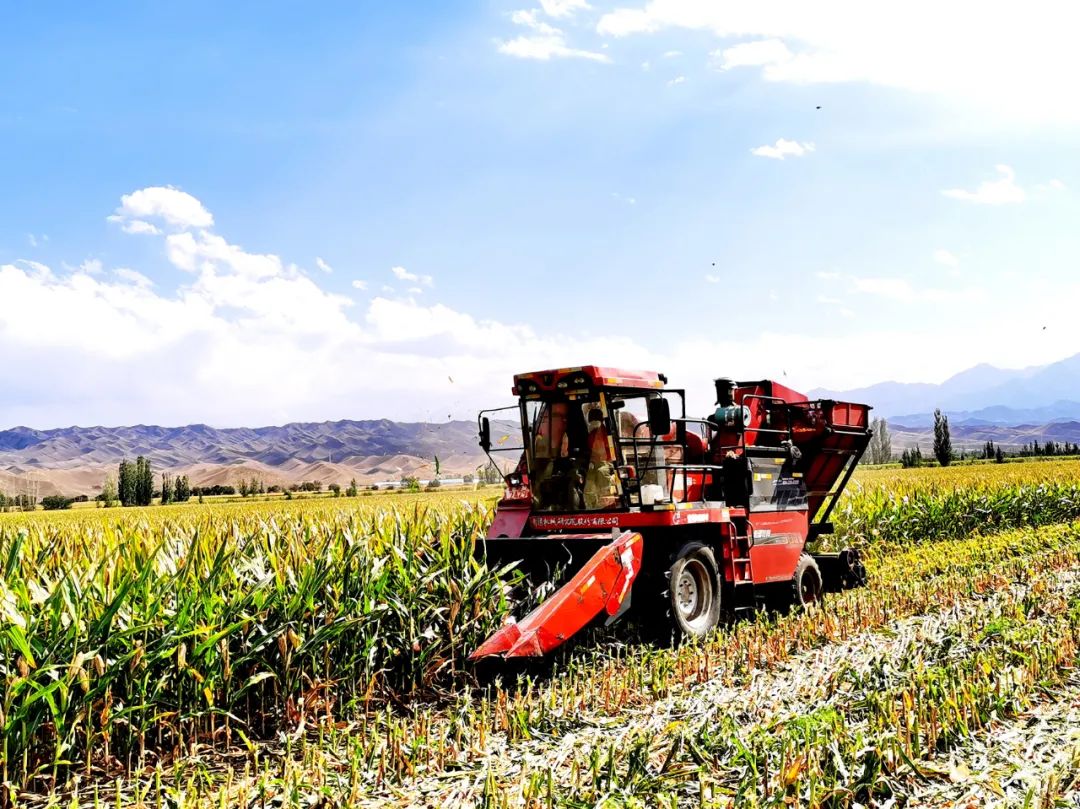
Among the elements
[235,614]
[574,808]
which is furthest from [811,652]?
[235,614]

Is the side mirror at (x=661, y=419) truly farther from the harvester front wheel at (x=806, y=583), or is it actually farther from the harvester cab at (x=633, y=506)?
the harvester front wheel at (x=806, y=583)

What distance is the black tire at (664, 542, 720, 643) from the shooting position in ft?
24.5

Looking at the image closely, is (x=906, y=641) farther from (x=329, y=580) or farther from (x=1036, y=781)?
(x=329, y=580)

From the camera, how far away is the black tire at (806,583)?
975cm

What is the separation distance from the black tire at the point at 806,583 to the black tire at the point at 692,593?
1.90 m

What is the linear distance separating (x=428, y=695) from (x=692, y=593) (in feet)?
9.14

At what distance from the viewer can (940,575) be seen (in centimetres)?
1081

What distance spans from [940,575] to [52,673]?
9.82 metres

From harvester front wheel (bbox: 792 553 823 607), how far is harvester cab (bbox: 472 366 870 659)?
4 centimetres

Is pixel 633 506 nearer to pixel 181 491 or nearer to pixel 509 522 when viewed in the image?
pixel 509 522

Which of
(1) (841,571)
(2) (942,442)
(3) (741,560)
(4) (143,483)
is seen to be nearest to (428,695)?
(3) (741,560)

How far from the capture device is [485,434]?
322 inches

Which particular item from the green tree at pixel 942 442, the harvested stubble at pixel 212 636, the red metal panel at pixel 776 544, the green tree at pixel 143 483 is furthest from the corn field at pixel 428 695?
the green tree at pixel 942 442

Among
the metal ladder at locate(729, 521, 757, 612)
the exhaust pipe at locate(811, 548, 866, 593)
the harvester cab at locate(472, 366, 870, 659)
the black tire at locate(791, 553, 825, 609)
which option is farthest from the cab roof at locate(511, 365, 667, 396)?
the exhaust pipe at locate(811, 548, 866, 593)
